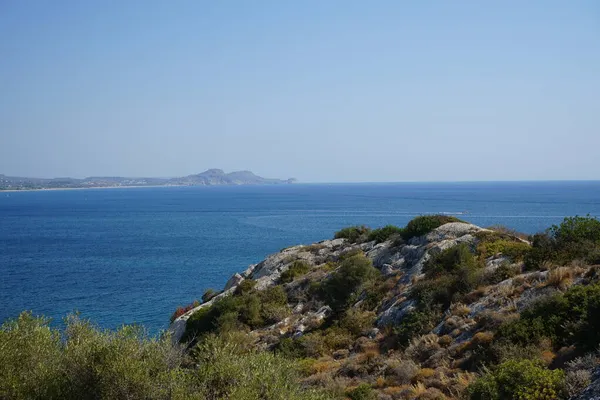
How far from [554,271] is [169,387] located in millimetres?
15722

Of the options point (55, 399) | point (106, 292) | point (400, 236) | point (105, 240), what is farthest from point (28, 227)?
point (55, 399)

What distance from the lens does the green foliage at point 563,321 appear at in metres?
13.9

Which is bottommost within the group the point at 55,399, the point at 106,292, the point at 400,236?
the point at 106,292

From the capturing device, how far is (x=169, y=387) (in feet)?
39.9

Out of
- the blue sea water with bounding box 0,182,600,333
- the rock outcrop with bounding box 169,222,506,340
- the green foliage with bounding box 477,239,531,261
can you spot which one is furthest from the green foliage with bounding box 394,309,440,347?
the blue sea water with bounding box 0,182,600,333

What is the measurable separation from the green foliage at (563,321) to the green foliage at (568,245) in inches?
190

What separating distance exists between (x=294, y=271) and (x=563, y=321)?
22.5 m

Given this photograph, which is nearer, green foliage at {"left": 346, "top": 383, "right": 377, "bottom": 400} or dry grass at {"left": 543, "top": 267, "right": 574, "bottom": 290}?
green foliage at {"left": 346, "top": 383, "right": 377, "bottom": 400}

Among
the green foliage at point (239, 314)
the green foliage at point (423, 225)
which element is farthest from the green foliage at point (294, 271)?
the green foliage at point (423, 225)

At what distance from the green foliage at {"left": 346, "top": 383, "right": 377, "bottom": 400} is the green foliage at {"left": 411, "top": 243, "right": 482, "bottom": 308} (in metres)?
6.89

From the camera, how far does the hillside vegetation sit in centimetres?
Answer: 1248

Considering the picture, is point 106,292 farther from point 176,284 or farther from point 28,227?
point 28,227

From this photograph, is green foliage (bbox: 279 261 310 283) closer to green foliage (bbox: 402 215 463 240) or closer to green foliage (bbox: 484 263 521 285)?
green foliage (bbox: 402 215 463 240)

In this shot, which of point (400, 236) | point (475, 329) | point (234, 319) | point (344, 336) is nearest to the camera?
point (475, 329)
